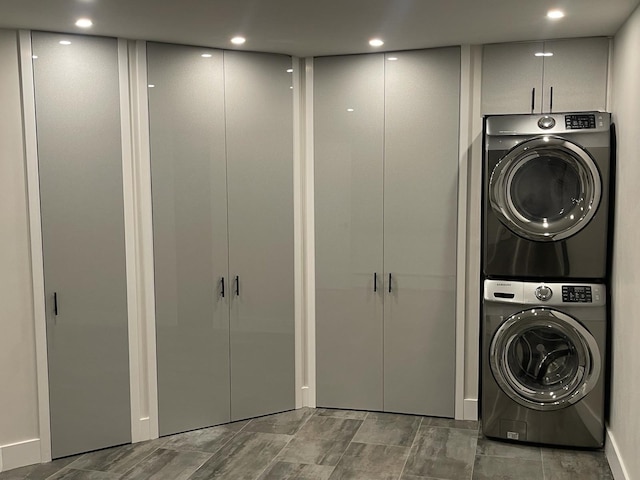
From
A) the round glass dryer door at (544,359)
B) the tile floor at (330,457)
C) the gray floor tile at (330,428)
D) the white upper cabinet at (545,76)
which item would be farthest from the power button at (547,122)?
the gray floor tile at (330,428)

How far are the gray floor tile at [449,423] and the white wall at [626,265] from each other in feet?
2.64

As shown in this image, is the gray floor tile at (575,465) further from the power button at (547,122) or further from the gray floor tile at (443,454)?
the power button at (547,122)

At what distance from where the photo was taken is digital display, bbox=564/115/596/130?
3.53 meters

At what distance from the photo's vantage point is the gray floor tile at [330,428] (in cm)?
396

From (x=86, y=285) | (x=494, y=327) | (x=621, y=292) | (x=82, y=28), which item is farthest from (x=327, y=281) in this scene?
(x=82, y=28)

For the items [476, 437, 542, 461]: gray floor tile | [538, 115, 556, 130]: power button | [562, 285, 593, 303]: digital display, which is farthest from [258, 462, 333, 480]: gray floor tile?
[538, 115, 556, 130]: power button

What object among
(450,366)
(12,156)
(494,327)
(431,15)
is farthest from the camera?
(450,366)

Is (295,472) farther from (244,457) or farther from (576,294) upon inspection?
(576,294)

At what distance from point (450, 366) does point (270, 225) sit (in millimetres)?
1418

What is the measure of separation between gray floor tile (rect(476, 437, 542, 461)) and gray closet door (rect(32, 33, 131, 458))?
2048 millimetres

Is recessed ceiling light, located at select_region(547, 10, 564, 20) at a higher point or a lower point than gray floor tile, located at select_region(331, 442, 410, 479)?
higher

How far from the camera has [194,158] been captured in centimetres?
394

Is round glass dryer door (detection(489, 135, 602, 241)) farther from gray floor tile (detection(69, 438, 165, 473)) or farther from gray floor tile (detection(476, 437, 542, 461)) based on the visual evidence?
gray floor tile (detection(69, 438, 165, 473))

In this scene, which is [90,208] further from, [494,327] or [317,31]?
[494,327]
